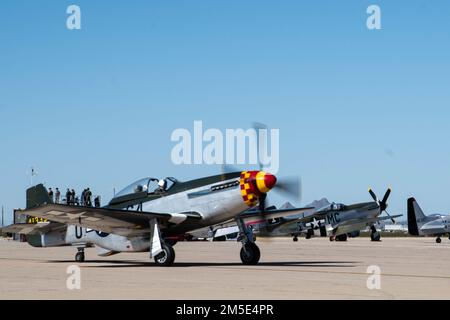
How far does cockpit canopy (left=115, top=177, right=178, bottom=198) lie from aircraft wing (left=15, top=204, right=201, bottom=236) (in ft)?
4.20

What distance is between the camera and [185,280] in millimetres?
16391

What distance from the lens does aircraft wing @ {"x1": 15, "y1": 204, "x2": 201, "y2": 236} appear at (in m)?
21.0

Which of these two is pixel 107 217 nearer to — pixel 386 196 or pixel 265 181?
pixel 265 181

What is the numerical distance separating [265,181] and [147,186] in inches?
184

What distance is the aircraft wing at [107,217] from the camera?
2100 cm

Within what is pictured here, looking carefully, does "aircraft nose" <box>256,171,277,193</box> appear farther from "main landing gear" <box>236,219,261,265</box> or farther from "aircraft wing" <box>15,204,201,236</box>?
"main landing gear" <box>236,219,261,265</box>

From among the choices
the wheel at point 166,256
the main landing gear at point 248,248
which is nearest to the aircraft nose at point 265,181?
the main landing gear at point 248,248

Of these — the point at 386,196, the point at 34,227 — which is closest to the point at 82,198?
the point at 34,227

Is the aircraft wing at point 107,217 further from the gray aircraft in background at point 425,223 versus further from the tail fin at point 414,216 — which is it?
the tail fin at point 414,216

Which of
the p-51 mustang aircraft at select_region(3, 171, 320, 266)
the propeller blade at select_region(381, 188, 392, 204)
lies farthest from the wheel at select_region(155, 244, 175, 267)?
the propeller blade at select_region(381, 188, 392, 204)

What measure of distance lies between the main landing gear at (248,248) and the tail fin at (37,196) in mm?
7088

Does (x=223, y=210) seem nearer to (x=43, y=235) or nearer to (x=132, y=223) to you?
(x=132, y=223)
